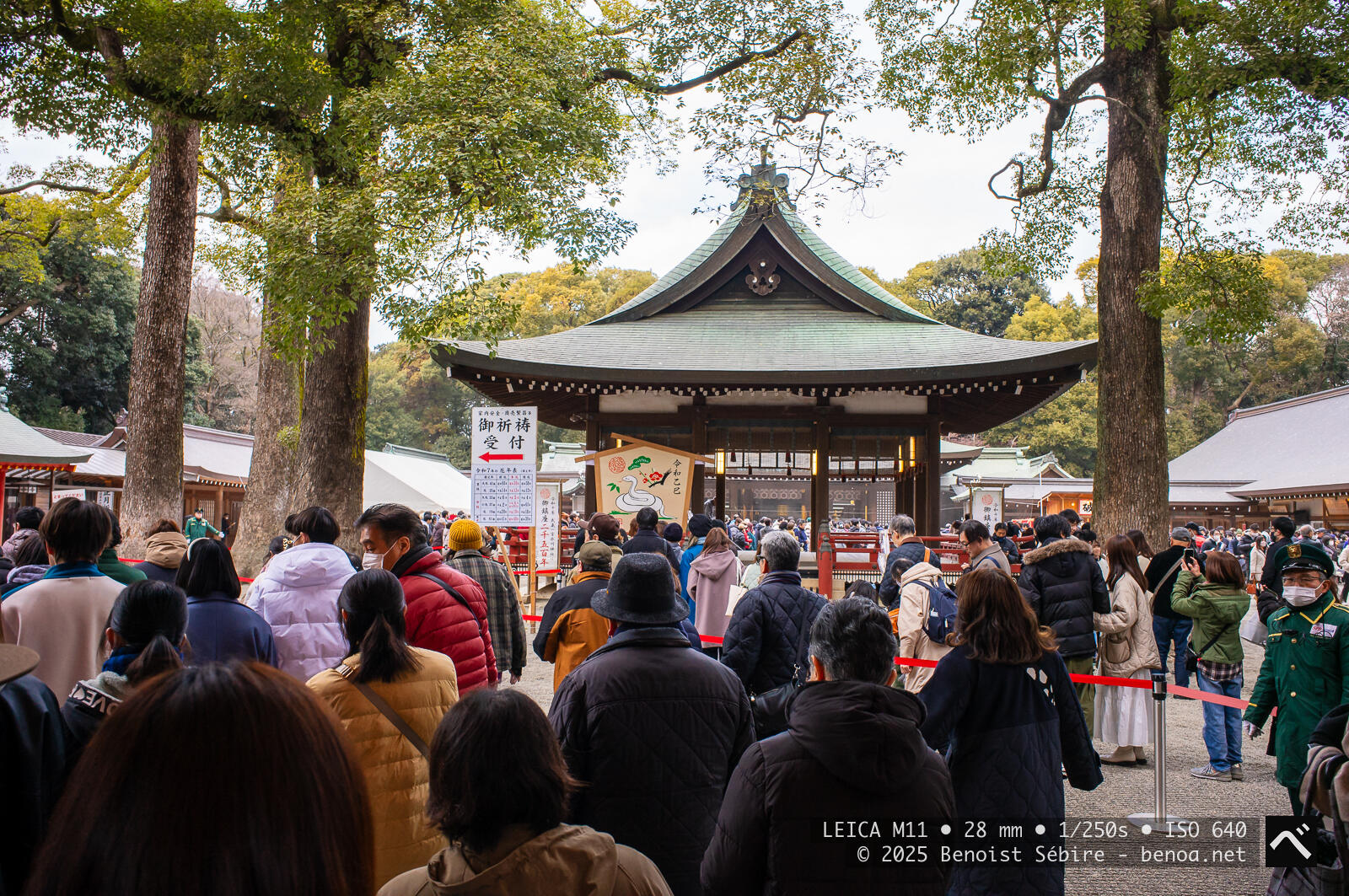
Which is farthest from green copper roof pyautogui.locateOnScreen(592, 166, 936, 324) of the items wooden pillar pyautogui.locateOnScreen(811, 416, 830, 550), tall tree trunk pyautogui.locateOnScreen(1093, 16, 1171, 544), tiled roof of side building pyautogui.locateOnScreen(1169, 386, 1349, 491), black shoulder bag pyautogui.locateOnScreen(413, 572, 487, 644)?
tiled roof of side building pyautogui.locateOnScreen(1169, 386, 1349, 491)

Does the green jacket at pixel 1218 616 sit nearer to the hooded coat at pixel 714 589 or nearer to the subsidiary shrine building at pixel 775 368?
the hooded coat at pixel 714 589

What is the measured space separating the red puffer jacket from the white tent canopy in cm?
1552

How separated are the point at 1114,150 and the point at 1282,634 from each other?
777 cm

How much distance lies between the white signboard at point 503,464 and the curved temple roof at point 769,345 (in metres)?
1.89

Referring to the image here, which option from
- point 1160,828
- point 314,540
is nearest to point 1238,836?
point 1160,828

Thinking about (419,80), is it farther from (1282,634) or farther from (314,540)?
(1282,634)

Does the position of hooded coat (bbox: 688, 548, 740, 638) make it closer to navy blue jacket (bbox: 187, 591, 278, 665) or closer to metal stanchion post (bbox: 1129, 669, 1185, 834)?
metal stanchion post (bbox: 1129, 669, 1185, 834)

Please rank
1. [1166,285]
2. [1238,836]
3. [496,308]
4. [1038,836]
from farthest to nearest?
[1166,285] < [496,308] < [1238,836] < [1038,836]

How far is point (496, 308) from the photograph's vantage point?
318 inches

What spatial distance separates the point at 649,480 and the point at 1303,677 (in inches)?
302

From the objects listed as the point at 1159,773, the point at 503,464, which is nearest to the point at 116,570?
the point at 503,464

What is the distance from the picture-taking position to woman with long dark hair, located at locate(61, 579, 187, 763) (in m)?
2.14

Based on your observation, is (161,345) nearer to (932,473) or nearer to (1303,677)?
(1303,677)

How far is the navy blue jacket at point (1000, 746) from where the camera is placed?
277cm
